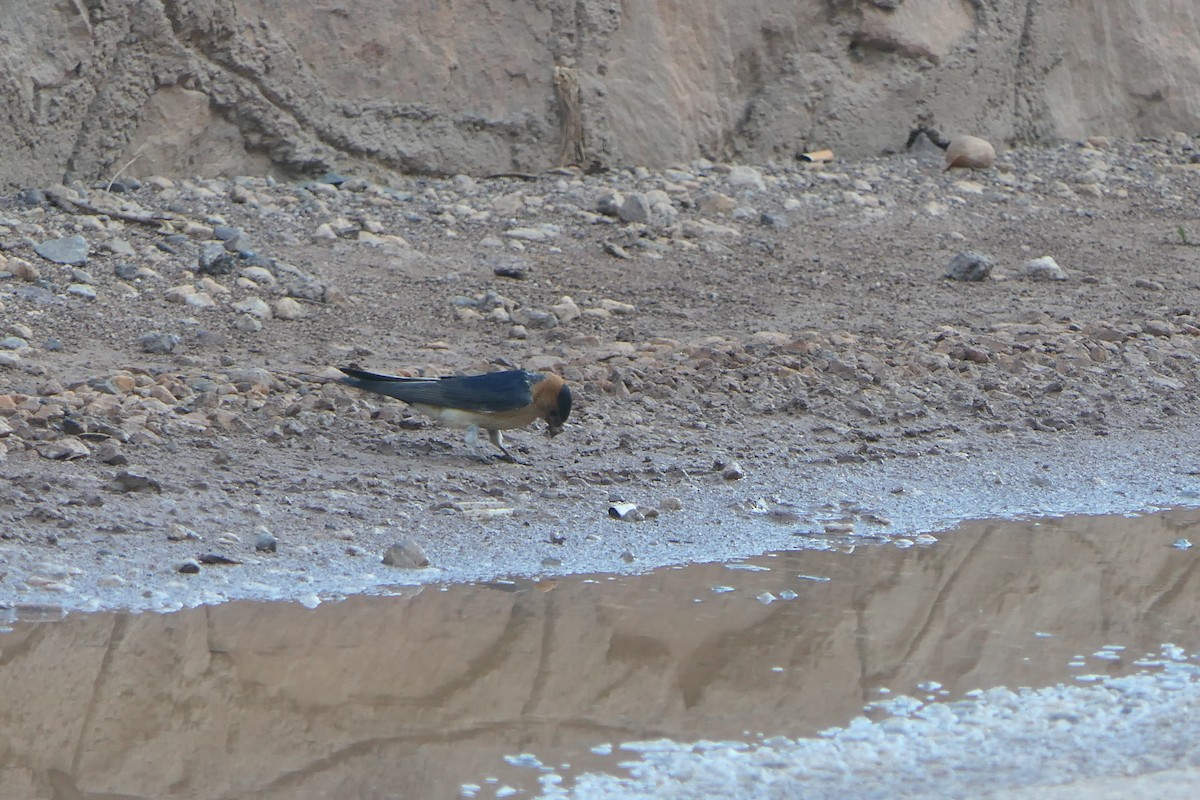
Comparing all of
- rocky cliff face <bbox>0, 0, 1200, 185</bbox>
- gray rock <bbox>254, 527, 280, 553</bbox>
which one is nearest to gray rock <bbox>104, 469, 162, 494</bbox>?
gray rock <bbox>254, 527, 280, 553</bbox>

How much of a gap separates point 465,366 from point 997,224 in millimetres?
4078

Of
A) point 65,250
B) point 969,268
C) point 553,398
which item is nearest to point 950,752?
point 553,398

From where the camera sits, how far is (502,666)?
3.57 m

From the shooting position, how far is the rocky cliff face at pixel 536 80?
7.45 m

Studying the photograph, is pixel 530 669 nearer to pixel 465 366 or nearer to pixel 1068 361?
pixel 465 366

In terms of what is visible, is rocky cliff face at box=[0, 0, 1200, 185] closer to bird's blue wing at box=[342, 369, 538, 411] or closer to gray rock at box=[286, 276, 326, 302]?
gray rock at box=[286, 276, 326, 302]

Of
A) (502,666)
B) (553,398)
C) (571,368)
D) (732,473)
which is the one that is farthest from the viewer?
(571,368)

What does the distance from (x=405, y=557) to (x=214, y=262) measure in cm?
296

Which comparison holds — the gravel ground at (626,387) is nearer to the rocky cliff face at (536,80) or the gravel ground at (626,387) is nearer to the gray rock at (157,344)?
the gray rock at (157,344)

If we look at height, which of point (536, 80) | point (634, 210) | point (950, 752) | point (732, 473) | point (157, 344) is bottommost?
point (157, 344)

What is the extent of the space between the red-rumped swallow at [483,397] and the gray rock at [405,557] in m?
1.07

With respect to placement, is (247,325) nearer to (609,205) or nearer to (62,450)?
(62,450)

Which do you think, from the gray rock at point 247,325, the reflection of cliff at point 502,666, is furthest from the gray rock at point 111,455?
the gray rock at point 247,325

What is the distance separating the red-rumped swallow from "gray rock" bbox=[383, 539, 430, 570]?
42.3 inches
